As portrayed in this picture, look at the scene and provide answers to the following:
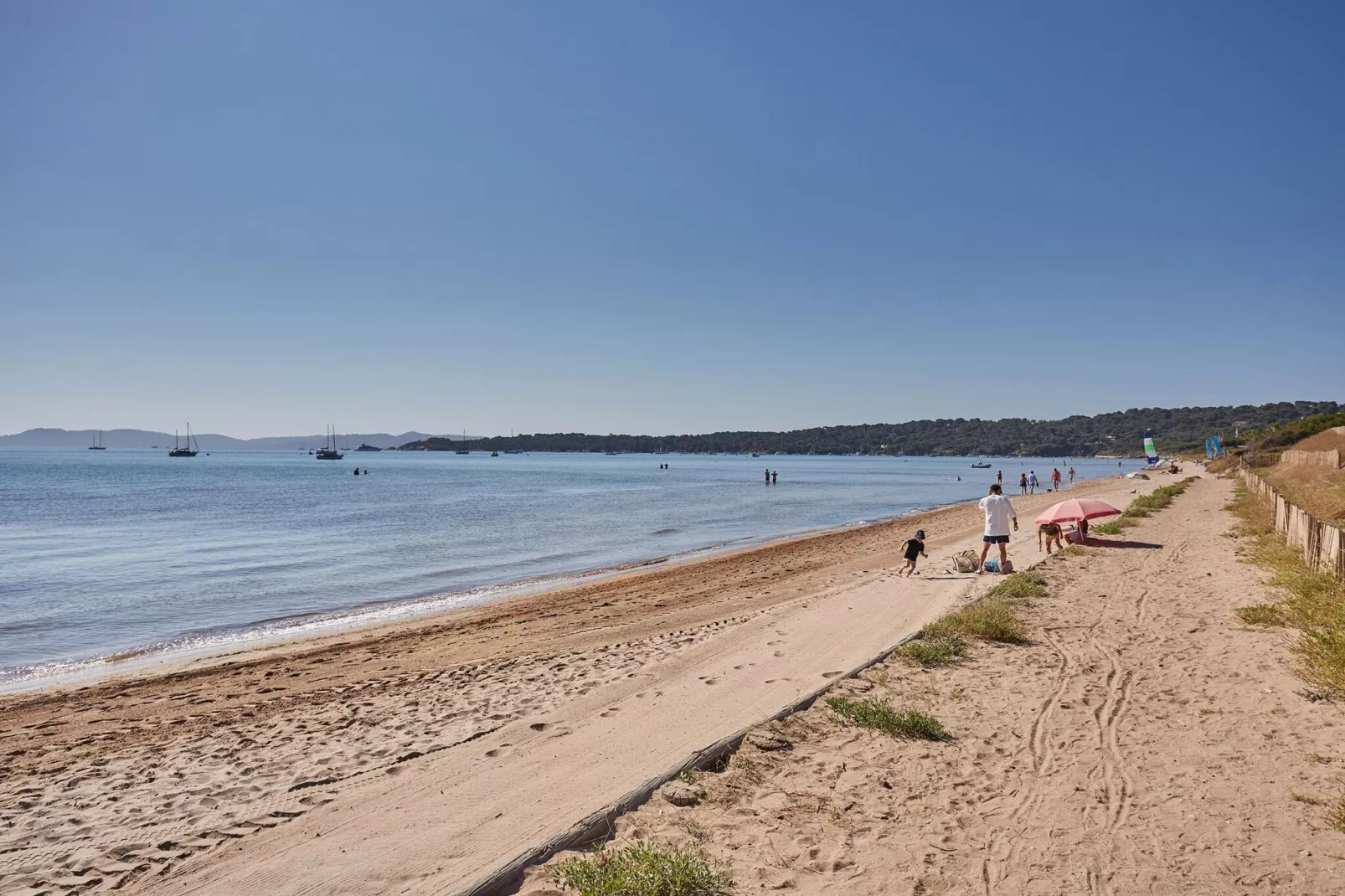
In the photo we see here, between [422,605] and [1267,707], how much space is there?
592 inches

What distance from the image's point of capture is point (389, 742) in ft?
22.0

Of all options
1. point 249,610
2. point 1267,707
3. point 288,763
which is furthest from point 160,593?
point 1267,707

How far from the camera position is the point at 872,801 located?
4.88 meters

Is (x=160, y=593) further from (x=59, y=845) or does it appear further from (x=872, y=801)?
(x=872, y=801)

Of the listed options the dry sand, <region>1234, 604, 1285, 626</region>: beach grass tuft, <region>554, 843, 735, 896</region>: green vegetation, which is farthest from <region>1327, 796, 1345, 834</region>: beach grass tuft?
<region>1234, 604, 1285, 626</region>: beach grass tuft

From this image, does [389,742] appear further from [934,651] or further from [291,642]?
[291,642]

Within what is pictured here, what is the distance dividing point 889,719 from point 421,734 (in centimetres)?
426

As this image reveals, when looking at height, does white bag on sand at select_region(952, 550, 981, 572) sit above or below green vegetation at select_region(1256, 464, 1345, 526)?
below

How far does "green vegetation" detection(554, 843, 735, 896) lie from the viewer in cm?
380

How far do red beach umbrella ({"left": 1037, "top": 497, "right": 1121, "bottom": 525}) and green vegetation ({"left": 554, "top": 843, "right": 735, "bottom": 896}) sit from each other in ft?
52.3

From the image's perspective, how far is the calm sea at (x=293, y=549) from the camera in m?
14.7

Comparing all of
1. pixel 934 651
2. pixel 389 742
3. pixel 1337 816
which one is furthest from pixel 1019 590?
pixel 389 742

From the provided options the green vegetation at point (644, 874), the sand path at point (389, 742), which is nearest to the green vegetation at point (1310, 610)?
the sand path at point (389, 742)

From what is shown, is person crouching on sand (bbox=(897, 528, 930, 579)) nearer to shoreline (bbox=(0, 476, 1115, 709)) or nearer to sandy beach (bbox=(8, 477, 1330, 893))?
sandy beach (bbox=(8, 477, 1330, 893))
